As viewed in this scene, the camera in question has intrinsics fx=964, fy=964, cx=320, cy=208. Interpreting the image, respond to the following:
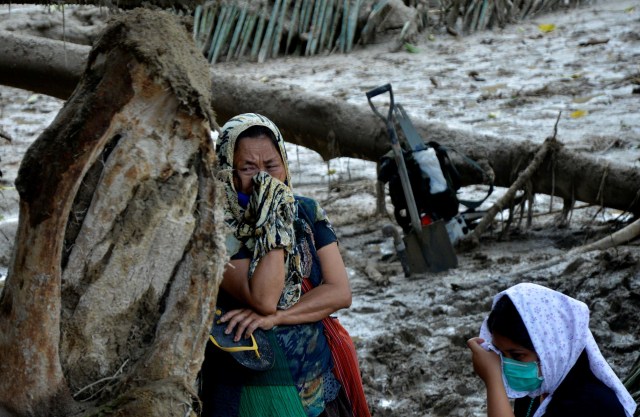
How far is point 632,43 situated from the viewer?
33.7 feet

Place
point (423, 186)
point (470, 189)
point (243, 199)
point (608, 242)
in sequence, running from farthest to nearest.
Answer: point (470, 189), point (423, 186), point (608, 242), point (243, 199)

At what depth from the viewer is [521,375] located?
2254 mm

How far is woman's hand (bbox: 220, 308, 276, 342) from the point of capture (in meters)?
2.38

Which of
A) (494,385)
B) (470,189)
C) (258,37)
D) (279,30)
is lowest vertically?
(258,37)

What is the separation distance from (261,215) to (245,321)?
0.88 ft

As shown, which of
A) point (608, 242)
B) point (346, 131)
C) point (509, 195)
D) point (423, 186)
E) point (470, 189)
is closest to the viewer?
point (608, 242)

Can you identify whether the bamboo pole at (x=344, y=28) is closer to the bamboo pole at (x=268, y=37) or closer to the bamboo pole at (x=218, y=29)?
the bamboo pole at (x=268, y=37)

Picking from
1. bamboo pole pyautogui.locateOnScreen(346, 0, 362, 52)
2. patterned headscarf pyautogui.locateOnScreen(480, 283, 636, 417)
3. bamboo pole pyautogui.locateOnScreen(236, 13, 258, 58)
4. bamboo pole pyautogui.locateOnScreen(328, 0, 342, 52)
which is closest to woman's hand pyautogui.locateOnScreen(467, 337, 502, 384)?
patterned headscarf pyautogui.locateOnScreen(480, 283, 636, 417)

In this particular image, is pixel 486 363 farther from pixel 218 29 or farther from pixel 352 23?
pixel 218 29

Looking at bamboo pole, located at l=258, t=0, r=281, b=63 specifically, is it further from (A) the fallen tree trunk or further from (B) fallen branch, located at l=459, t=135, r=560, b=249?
(B) fallen branch, located at l=459, t=135, r=560, b=249

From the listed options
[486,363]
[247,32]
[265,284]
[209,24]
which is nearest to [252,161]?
[265,284]

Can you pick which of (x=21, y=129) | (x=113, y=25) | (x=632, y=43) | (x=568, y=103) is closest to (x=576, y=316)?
(x=113, y=25)

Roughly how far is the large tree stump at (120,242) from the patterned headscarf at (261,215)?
0.35 metres

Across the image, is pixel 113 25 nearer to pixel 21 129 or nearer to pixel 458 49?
pixel 21 129
